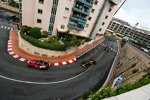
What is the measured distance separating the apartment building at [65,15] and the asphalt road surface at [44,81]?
12.8m

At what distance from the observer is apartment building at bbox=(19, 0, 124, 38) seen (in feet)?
125

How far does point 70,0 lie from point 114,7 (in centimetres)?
2315

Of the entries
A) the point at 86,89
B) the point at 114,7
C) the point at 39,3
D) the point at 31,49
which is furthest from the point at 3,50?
the point at 114,7

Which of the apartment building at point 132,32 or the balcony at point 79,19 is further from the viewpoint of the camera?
the apartment building at point 132,32

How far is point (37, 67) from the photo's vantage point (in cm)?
2652

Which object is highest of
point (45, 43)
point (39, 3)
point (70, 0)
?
point (70, 0)

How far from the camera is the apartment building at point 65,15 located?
38250 millimetres

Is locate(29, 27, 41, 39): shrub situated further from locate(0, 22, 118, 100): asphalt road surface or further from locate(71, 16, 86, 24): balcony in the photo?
locate(71, 16, 86, 24): balcony

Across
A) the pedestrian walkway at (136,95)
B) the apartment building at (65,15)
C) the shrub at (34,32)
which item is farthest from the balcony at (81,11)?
the pedestrian walkway at (136,95)

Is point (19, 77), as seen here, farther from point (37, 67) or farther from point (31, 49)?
point (31, 49)

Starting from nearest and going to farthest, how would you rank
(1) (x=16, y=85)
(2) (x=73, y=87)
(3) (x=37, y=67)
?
(1) (x=16, y=85) < (2) (x=73, y=87) < (3) (x=37, y=67)

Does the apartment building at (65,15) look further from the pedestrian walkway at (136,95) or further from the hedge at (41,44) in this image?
the pedestrian walkway at (136,95)

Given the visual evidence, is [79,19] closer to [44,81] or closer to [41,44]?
[41,44]

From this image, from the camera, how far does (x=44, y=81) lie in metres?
23.5
